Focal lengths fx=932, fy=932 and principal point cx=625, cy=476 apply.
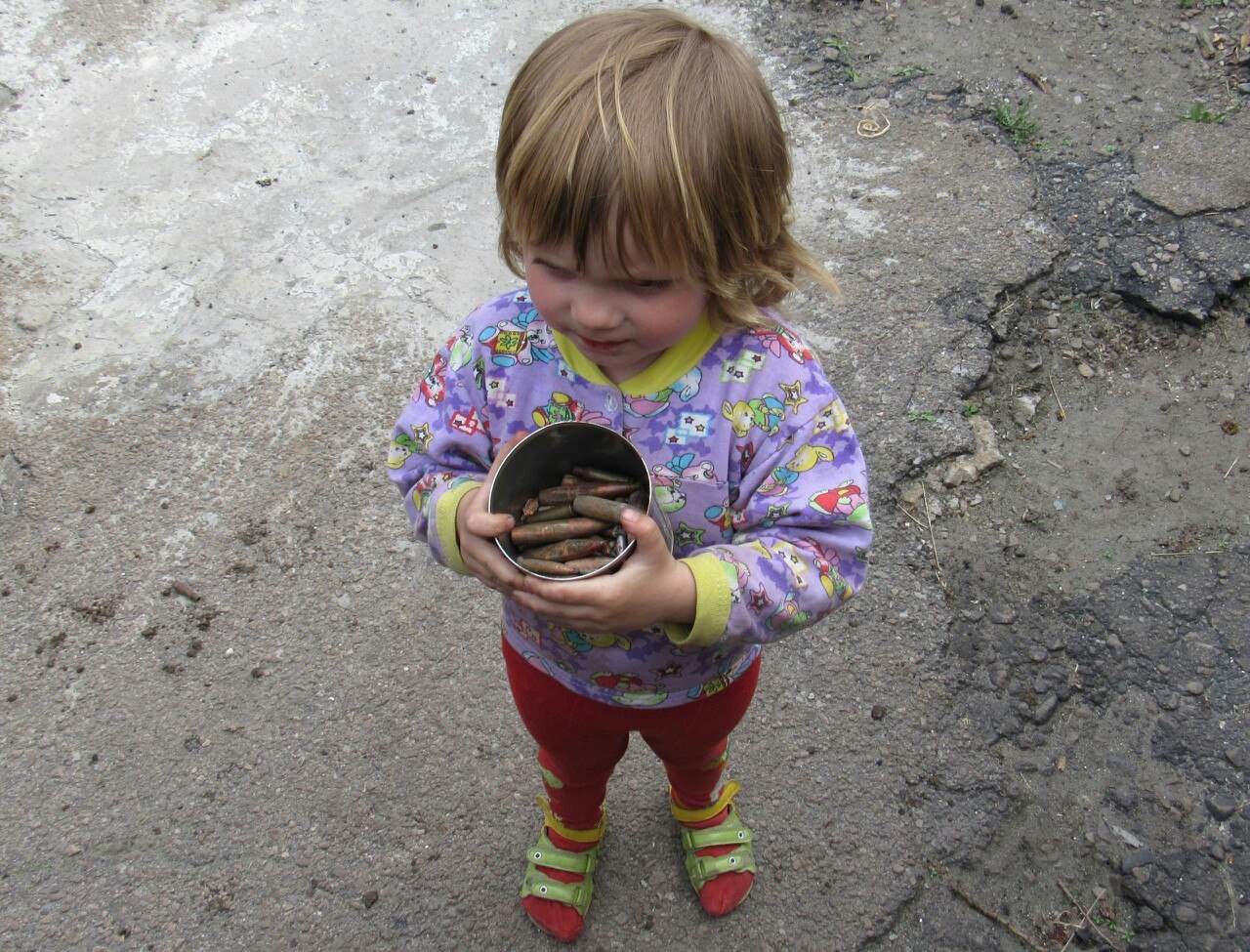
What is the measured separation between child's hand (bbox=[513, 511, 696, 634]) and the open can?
28mm

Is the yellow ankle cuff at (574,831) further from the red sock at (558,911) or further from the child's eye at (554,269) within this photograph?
the child's eye at (554,269)

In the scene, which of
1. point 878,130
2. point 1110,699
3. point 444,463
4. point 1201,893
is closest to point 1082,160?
point 878,130

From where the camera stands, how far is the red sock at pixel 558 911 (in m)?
2.05

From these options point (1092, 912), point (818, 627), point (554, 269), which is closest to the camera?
point (554, 269)

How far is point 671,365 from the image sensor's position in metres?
1.41

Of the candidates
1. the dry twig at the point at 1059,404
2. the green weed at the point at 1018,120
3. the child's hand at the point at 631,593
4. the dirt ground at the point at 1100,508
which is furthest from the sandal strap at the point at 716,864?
the green weed at the point at 1018,120

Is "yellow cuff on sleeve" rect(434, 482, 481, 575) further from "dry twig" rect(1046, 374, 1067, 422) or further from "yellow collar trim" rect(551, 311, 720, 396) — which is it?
"dry twig" rect(1046, 374, 1067, 422)

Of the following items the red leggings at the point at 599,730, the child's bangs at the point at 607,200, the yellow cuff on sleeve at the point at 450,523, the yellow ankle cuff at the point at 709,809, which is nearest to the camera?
the child's bangs at the point at 607,200

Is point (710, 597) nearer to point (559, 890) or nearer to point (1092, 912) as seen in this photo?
point (559, 890)

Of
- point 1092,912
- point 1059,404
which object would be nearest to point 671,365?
point 1092,912

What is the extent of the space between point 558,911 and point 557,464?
118 cm

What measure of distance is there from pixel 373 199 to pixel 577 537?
271 cm

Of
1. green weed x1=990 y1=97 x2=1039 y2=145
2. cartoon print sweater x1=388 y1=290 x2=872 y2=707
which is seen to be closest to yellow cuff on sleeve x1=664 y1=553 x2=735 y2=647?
cartoon print sweater x1=388 y1=290 x2=872 y2=707

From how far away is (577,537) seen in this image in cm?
132
